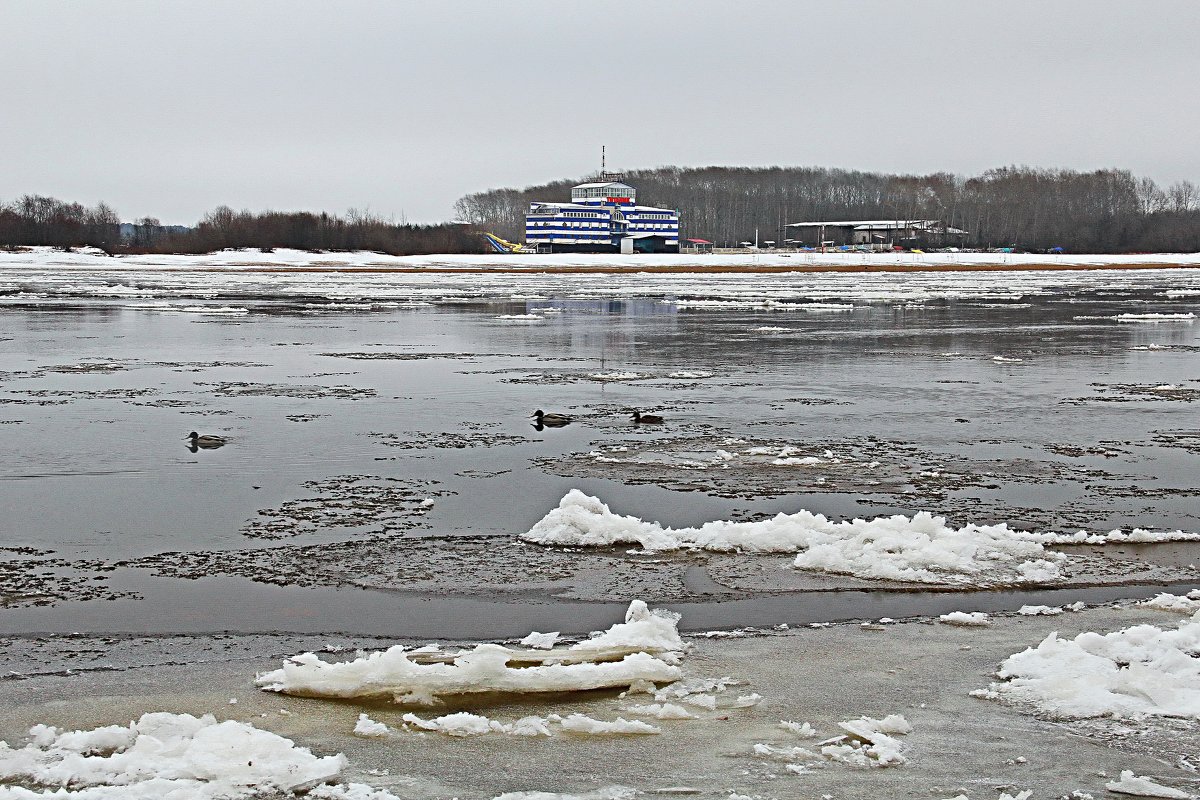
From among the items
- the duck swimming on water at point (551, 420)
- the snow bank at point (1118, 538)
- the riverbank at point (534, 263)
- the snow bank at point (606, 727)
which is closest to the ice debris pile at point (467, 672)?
the snow bank at point (606, 727)

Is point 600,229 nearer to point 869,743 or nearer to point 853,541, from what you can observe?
point 853,541

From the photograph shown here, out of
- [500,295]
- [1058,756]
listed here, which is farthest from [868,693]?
[500,295]

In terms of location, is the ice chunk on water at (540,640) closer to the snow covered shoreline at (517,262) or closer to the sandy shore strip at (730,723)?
the sandy shore strip at (730,723)

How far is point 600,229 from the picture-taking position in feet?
361

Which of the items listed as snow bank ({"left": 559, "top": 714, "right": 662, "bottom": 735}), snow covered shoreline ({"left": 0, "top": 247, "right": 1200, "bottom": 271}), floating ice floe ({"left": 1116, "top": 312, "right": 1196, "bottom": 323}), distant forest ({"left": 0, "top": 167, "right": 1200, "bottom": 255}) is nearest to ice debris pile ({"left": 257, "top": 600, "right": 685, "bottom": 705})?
snow bank ({"left": 559, "top": 714, "right": 662, "bottom": 735})

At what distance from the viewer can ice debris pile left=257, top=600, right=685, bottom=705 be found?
5121mm

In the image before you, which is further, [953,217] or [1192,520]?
[953,217]

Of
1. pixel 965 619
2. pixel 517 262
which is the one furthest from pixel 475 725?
pixel 517 262

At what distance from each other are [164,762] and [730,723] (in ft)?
7.00

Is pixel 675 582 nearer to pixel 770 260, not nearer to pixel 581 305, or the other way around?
pixel 581 305

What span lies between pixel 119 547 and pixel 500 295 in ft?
119

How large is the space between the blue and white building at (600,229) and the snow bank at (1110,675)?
10162 cm

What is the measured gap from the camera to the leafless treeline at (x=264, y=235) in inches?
4058

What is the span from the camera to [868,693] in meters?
5.15
